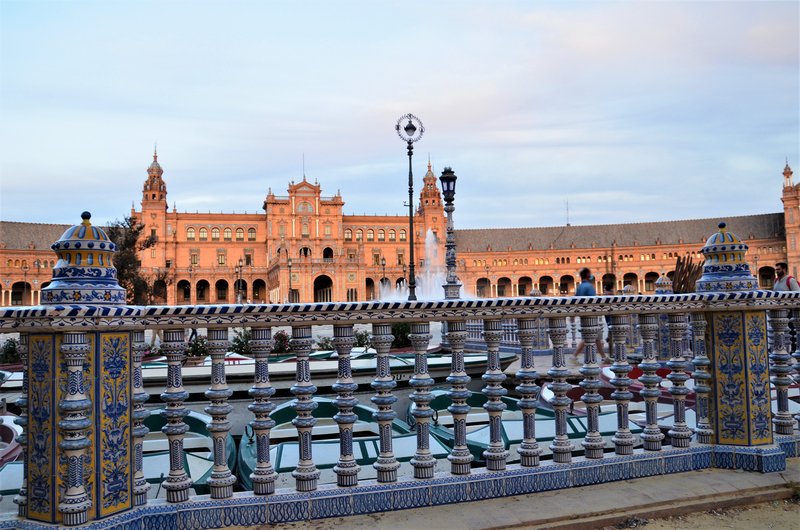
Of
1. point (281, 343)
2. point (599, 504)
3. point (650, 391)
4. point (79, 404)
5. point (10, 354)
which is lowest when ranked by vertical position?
point (10, 354)

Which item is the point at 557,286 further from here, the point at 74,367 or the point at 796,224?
the point at 74,367

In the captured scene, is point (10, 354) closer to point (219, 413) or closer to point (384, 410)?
point (219, 413)

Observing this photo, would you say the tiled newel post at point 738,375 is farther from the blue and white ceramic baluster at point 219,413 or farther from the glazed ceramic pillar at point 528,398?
the blue and white ceramic baluster at point 219,413

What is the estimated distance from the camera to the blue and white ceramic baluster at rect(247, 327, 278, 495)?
2803 millimetres

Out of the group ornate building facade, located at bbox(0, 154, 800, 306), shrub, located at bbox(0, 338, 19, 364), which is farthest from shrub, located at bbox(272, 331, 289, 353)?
ornate building facade, located at bbox(0, 154, 800, 306)

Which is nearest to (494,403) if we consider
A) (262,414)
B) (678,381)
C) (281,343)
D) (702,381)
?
(262,414)

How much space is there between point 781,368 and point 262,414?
3.26m

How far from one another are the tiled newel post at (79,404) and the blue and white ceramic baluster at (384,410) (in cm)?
113

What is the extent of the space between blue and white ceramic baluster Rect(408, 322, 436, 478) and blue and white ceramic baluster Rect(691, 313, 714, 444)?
6.08ft

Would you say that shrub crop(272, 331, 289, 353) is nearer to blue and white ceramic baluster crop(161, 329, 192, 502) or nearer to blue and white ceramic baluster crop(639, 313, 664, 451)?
blue and white ceramic baluster crop(639, 313, 664, 451)

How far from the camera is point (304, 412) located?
2.87 metres

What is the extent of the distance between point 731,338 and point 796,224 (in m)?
81.4

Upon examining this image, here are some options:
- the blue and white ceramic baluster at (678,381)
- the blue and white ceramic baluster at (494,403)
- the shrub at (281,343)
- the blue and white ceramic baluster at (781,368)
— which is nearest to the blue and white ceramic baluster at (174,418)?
the blue and white ceramic baluster at (494,403)

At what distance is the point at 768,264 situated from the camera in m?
74.1
